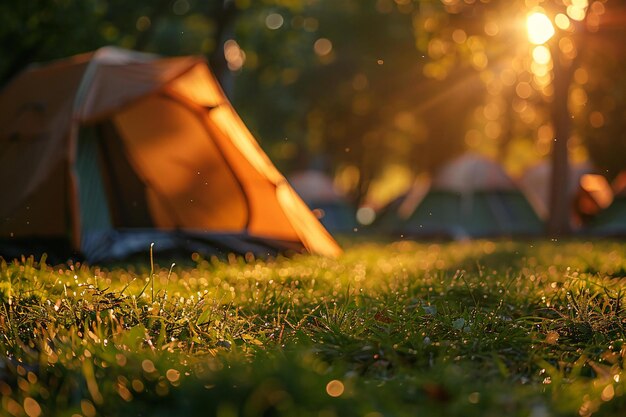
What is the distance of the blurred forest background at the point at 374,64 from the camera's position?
56.5 feet

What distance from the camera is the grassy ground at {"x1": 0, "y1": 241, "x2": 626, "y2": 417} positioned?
2.70m

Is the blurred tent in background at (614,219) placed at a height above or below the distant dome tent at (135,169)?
below

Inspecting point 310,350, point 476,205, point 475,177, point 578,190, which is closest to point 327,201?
point 476,205

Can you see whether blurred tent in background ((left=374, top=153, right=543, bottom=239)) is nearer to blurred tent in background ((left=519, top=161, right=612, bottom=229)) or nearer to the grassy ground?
blurred tent in background ((left=519, top=161, right=612, bottom=229))

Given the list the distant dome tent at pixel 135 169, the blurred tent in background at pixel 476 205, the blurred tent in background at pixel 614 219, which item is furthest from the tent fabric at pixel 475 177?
the distant dome tent at pixel 135 169

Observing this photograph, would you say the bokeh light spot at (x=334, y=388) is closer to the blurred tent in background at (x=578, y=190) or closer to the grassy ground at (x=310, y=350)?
the grassy ground at (x=310, y=350)

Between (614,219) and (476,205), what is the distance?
3.55 m

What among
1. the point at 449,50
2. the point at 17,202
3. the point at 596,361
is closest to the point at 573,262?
the point at 596,361

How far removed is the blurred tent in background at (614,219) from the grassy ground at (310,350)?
55.0 feet

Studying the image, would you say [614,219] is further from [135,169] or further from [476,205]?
[135,169]

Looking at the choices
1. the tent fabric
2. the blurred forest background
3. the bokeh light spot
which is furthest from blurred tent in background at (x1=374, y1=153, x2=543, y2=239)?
the bokeh light spot

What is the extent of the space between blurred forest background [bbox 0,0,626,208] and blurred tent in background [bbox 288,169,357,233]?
68.2 inches

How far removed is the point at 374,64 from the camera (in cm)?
3272

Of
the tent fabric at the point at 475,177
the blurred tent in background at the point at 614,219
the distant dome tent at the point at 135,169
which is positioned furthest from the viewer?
the tent fabric at the point at 475,177
